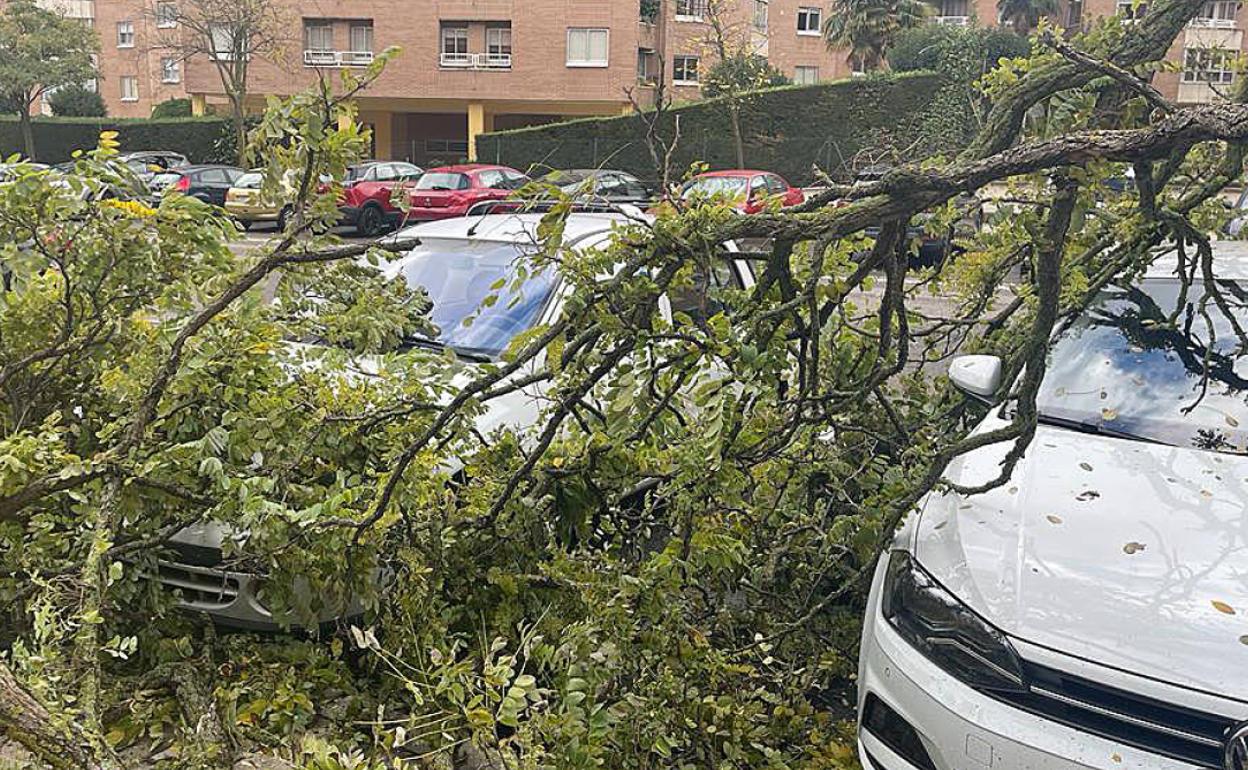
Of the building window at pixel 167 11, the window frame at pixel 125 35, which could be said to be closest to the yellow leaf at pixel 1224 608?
the building window at pixel 167 11

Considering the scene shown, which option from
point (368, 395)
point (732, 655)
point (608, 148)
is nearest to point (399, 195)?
point (368, 395)

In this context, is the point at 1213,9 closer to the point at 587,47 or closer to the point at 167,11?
the point at 587,47

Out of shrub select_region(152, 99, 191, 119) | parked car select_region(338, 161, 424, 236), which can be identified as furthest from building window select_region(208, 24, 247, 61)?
parked car select_region(338, 161, 424, 236)

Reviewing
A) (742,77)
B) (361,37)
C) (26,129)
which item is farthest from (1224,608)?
(26,129)

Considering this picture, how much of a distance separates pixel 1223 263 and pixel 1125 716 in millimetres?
2536

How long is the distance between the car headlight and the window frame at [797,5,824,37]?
43486 millimetres

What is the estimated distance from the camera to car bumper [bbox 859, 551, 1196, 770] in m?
2.42

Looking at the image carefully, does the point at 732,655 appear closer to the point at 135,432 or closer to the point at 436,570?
the point at 436,570

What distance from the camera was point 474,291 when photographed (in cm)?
500

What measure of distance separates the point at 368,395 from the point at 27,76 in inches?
1559

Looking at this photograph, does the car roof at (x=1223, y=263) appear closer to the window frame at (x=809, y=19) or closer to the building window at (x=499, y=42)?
the building window at (x=499, y=42)

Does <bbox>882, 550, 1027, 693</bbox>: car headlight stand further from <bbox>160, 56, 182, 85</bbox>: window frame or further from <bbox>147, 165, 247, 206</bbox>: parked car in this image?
<bbox>160, 56, 182, 85</bbox>: window frame

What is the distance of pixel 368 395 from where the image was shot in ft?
11.4

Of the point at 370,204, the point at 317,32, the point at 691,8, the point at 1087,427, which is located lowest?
the point at 370,204
